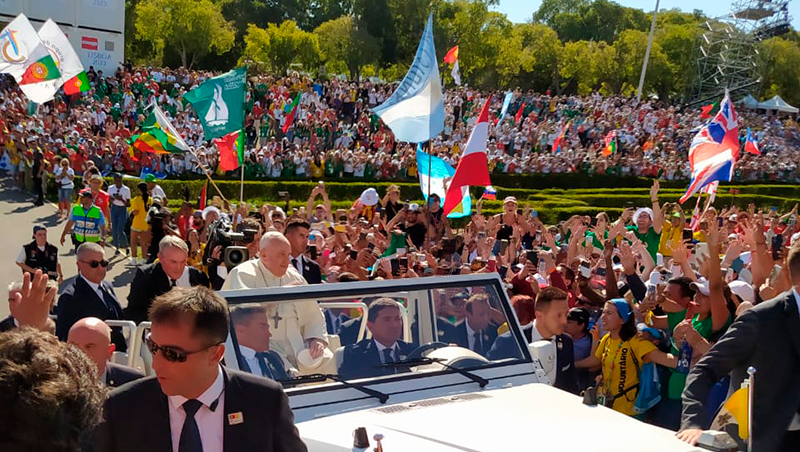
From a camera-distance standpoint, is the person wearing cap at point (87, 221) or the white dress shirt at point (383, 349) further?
the person wearing cap at point (87, 221)

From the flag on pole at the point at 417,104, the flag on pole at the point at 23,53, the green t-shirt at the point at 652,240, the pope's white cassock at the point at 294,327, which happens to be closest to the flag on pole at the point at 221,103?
the flag on pole at the point at 417,104

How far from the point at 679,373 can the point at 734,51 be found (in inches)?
2870

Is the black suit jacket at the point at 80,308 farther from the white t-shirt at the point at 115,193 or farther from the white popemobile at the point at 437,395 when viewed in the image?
the white t-shirt at the point at 115,193

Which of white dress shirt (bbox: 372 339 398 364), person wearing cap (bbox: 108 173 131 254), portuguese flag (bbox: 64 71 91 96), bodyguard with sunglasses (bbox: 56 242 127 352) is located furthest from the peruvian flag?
portuguese flag (bbox: 64 71 91 96)

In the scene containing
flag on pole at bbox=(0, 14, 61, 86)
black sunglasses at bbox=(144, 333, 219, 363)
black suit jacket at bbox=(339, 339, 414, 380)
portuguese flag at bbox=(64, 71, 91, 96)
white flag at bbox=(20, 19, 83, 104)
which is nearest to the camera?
black sunglasses at bbox=(144, 333, 219, 363)

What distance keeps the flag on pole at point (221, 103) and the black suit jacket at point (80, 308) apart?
7.38 metres

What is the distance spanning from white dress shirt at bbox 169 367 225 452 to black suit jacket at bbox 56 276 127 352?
10.6 ft

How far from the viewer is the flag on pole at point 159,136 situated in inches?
586

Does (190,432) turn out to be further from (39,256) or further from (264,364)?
(39,256)

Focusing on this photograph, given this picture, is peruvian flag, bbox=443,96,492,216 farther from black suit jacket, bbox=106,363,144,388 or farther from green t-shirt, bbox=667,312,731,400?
black suit jacket, bbox=106,363,144,388

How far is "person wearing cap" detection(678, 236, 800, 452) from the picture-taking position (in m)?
3.93

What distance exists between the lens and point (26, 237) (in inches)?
684

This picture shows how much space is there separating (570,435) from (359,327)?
1.23 meters

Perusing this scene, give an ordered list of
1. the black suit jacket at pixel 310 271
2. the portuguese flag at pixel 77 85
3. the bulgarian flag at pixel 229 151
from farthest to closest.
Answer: the portuguese flag at pixel 77 85, the bulgarian flag at pixel 229 151, the black suit jacket at pixel 310 271
